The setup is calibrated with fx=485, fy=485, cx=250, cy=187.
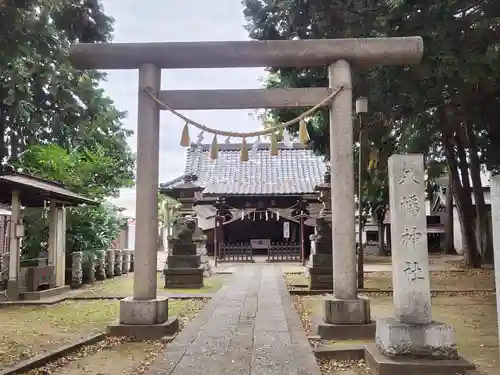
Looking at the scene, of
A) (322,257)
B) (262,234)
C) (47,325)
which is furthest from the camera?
(262,234)

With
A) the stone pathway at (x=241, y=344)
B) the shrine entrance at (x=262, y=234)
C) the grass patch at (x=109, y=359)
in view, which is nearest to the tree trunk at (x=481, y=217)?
the shrine entrance at (x=262, y=234)

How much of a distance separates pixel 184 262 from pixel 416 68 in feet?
27.5

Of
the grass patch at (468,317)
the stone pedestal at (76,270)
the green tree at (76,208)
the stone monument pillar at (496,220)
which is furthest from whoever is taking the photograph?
the green tree at (76,208)

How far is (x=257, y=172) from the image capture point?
2714 centimetres

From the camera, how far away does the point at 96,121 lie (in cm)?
1226

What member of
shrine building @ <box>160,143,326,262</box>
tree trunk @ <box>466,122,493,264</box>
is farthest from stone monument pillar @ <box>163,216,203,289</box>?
tree trunk @ <box>466,122,493,264</box>

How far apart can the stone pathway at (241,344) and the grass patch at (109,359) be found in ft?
0.99

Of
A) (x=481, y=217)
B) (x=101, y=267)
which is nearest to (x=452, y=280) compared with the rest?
(x=481, y=217)

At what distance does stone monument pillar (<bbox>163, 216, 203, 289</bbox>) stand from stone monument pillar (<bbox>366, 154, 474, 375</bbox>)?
838cm

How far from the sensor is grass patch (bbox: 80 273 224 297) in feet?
40.0

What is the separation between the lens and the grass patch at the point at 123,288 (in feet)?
40.0

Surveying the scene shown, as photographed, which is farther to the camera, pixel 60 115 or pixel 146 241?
pixel 60 115

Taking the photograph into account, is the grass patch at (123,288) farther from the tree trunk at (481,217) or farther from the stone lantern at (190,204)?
the tree trunk at (481,217)

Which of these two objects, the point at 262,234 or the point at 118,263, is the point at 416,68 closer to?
the point at 118,263
